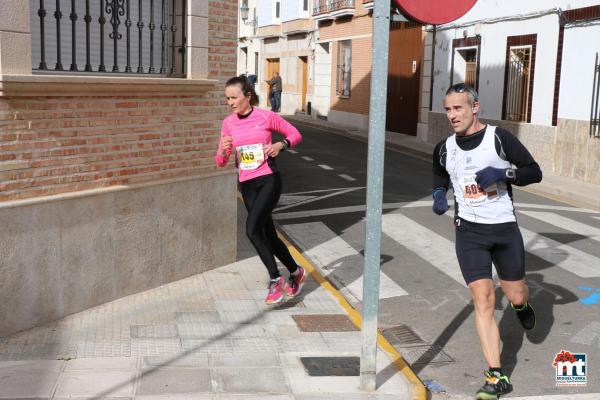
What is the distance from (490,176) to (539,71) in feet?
44.8

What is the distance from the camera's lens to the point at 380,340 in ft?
19.3

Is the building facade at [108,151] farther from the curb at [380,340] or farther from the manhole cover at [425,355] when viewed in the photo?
the manhole cover at [425,355]

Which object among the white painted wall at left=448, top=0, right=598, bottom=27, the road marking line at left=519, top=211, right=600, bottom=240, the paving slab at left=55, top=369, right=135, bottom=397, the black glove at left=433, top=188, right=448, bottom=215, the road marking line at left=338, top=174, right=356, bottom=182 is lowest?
the paving slab at left=55, top=369, right=135, bottom=397

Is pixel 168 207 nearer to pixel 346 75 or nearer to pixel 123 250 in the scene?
pixel 123 250

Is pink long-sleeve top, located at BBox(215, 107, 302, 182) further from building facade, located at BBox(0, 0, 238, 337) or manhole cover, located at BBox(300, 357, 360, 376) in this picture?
manhole cover, located at BBox(300, 357, 360, 376)

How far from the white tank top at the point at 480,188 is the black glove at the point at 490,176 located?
6cm

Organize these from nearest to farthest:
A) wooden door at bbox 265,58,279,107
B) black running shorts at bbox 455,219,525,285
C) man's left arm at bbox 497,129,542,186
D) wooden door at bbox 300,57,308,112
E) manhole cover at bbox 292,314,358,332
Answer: man's left arm at bbox 497,129,542,186, black running shorts at bbox 455,219,525,285, manhole cover at bbox 292,314,358,332, wooden door at bbox 300,57,308,112, wooden door at bbox 265,58,279,107

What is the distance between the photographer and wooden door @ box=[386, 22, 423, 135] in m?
24.8

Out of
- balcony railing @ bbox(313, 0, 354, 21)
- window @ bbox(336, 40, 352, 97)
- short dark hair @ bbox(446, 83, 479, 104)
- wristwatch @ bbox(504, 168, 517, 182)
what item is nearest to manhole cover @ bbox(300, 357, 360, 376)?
wristwatch @ bbox(504, 168, 517, 182)

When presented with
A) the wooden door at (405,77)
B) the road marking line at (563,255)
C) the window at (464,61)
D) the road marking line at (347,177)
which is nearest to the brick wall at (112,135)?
the road marking line at (563,255)

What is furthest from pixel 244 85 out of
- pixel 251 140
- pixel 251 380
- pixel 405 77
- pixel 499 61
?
pixel 405 77

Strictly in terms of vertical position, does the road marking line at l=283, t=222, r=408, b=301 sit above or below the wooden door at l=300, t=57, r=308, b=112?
below

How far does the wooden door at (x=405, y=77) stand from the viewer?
24.8 m

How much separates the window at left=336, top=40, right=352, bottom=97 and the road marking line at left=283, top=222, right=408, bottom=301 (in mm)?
21381
